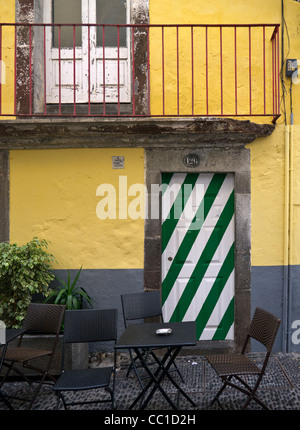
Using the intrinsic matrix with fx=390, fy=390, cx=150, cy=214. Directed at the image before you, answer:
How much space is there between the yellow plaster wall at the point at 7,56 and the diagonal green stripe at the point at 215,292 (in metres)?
3.41

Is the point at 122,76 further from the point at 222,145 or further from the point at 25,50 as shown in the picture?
the point at 222,145

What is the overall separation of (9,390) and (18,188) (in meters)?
2.37

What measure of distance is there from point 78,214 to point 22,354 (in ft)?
6.08

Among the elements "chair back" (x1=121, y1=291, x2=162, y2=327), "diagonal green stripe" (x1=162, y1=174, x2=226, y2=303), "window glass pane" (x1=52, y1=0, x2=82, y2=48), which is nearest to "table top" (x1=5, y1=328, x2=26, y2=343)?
"chair back" (x1=121, y1=291, x2=162, y2=327)

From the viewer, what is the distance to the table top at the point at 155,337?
3.14 meters

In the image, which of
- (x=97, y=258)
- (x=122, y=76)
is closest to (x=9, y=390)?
(x=97, y=258)

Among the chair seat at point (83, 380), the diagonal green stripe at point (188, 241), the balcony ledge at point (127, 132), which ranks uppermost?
the balcony ledge at point (127, 132)

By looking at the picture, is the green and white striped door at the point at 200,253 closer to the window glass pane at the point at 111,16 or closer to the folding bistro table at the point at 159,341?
the folding bistro table at the point at 159,341

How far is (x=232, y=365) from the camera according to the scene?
135 inches

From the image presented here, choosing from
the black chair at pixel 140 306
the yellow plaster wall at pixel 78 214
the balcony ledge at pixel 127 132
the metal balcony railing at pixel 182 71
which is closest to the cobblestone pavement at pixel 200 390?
the black chair at pixel 140 306

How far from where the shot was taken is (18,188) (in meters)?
5.00

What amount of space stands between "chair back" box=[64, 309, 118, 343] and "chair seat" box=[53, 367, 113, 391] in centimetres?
34

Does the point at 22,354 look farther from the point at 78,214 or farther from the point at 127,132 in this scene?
the point at 127,132

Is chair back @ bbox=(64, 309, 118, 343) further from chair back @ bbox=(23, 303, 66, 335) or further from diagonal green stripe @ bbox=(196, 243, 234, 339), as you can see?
diagonal green stripe @ bbox=(196, 243, 234, 339)
